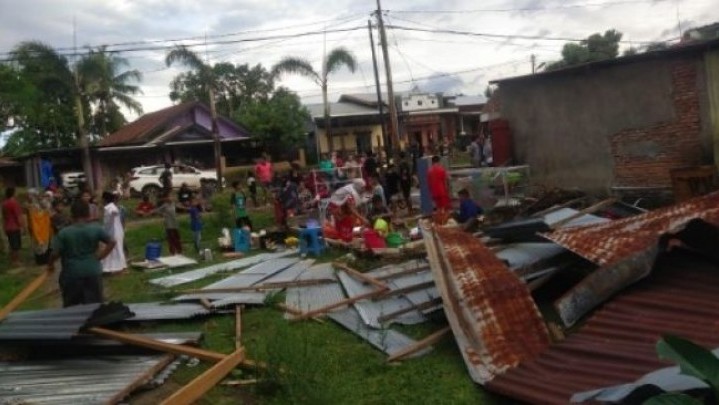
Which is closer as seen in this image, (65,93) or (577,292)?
(577,292)

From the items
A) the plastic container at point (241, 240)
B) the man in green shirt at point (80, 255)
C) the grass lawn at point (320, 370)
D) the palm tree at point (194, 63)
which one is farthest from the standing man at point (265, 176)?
the man in green shirt at point (80, 255)

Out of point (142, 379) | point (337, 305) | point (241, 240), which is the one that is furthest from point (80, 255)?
point (241, 240)

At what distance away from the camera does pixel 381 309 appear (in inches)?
303

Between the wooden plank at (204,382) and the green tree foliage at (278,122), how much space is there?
29703mm

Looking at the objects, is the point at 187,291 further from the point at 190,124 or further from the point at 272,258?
the point at 190,124

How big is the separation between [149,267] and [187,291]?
3.49 m

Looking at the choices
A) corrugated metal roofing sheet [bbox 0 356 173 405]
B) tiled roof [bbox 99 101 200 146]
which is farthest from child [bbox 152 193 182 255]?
tiled roof [bbox 99 101 200 146]

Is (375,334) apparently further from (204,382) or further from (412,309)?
(204,382)

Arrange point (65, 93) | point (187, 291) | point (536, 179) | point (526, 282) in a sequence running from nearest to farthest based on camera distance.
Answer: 1. point (526, 282)
2. point (187, 291)
3. point (536, 179)
4. point (65, 93)

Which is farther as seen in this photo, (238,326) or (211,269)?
A: (211,269)

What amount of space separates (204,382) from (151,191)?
22.3 metres

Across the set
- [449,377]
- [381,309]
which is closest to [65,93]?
[381,309]

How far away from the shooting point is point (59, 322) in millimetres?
6113

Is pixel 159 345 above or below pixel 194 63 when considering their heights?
below
